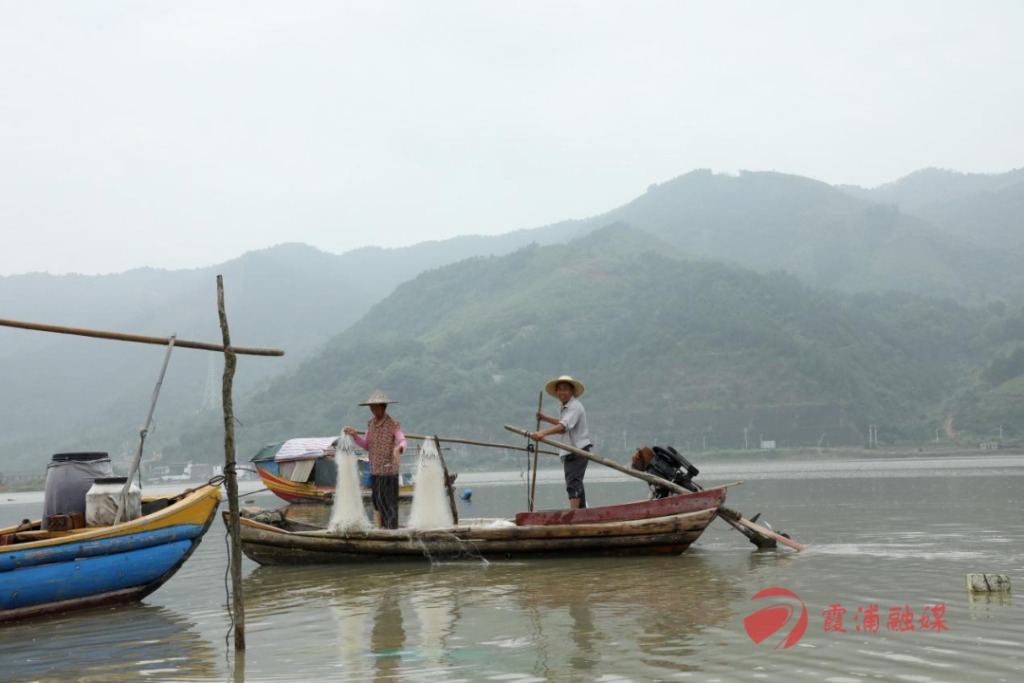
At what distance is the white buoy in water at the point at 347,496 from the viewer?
13977 mm

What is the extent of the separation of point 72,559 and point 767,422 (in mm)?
102913

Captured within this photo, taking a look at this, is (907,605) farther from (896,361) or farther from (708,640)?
(896,361)

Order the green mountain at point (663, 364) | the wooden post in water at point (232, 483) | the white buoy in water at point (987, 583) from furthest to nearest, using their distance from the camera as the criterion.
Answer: the green mountain at point (663, 364) < the white buoy in water at point (987, 583) < the wooden post in water at point (232, 483)

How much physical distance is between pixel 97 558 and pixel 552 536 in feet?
18.4

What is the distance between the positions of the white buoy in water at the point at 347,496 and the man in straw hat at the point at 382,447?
24cm

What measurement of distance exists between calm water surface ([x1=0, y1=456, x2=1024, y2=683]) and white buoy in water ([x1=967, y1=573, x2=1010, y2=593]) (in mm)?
136

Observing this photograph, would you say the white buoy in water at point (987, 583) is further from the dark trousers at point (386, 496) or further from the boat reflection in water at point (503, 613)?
the dark trousers at point (386, 496)

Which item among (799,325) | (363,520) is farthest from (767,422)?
(363,520)

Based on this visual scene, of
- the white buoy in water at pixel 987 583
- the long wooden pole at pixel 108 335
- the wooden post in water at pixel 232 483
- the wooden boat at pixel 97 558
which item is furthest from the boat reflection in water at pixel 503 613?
the long wooden pole at pixel 108 335

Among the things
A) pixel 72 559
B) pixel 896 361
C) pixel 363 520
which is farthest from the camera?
pixel 896 361

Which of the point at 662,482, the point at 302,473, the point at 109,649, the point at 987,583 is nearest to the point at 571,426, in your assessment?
the point at 662,482

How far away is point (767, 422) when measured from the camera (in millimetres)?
108000

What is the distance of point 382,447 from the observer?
13695mm

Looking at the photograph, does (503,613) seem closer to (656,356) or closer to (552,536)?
(552,536)
